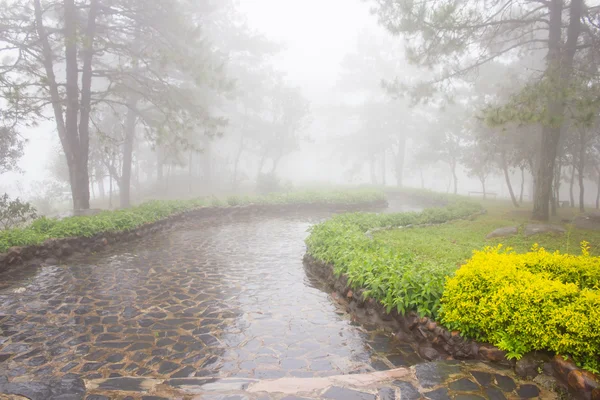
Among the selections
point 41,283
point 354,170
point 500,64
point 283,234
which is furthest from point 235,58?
point 41,283

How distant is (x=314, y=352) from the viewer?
17.8 feet

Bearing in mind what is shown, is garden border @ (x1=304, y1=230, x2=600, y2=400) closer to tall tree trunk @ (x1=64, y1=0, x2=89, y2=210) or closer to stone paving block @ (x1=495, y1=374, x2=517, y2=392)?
stone paving block @ (x1=495, y1=374, x2=517, y2=392)

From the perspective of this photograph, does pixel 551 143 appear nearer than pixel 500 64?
Yes

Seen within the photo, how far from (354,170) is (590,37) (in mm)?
34425

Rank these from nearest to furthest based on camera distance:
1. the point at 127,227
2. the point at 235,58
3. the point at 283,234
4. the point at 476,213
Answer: the point at 127,227, the point at 283,234, the point at 476,213, the point at 235,58

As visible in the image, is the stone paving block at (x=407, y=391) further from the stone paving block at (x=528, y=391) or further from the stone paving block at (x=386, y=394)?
the stone paving block at (x=528, y=391)

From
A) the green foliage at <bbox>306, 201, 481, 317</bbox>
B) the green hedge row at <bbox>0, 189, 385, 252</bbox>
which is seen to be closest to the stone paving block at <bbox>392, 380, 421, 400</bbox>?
the green foliage at <bbox>306, 201, 481, 317</bbox>

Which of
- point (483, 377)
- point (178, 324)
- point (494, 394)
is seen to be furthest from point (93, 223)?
point (494, 394)

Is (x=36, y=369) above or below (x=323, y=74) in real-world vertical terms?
below

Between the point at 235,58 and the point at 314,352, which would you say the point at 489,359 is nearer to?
the point at 314,352

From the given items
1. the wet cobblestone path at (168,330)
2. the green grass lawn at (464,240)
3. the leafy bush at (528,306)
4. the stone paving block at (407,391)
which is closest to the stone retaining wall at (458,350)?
the leafy bush at (528,306)

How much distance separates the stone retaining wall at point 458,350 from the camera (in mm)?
3705

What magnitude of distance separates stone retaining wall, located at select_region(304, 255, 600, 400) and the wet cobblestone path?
26 centimetres

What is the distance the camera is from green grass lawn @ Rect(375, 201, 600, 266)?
32.9ft
